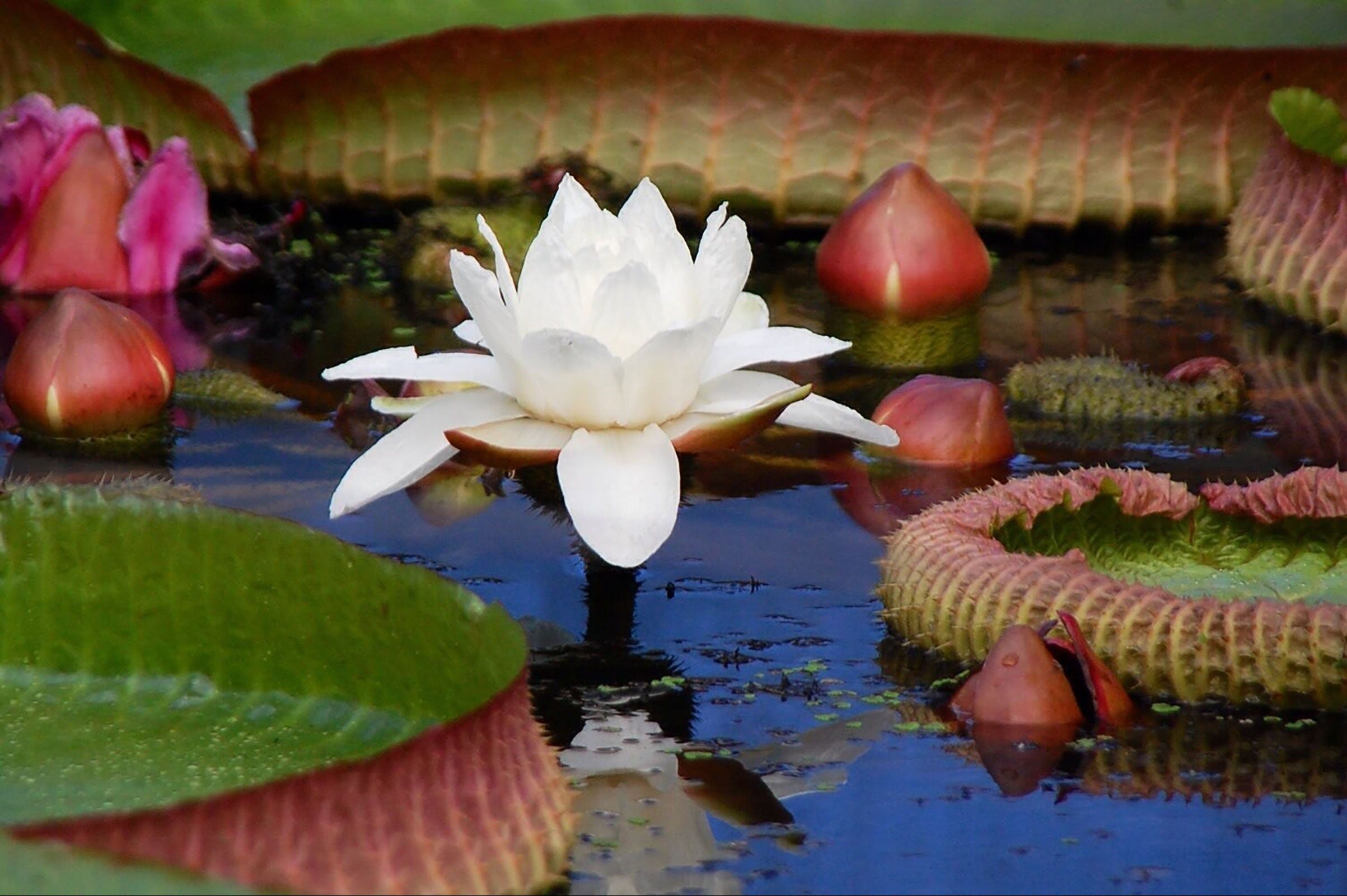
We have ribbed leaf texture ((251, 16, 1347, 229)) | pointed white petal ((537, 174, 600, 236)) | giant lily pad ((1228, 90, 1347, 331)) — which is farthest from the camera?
ribbed leaf texture ((251, 16, 1347, 229))

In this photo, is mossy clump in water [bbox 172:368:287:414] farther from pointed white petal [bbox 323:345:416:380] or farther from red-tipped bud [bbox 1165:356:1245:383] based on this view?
red-tipped bud [bbox 1165:356:1245:383]

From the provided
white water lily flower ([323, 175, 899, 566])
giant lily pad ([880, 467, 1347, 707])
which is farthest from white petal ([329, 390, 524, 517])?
giant lily pad ([880, 467, 1347, 707])

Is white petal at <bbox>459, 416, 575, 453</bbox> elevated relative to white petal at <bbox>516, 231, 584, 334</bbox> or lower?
lower

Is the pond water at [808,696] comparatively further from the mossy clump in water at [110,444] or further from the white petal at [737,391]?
the white petal at [737,391]

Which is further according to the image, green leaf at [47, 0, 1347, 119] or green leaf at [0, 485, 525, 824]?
green leaf at [47, 0, 1347, 119]

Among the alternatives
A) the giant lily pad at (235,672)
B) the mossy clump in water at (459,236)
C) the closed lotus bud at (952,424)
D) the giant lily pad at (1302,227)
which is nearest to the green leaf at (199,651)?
the giant lily pad at (235,672)
